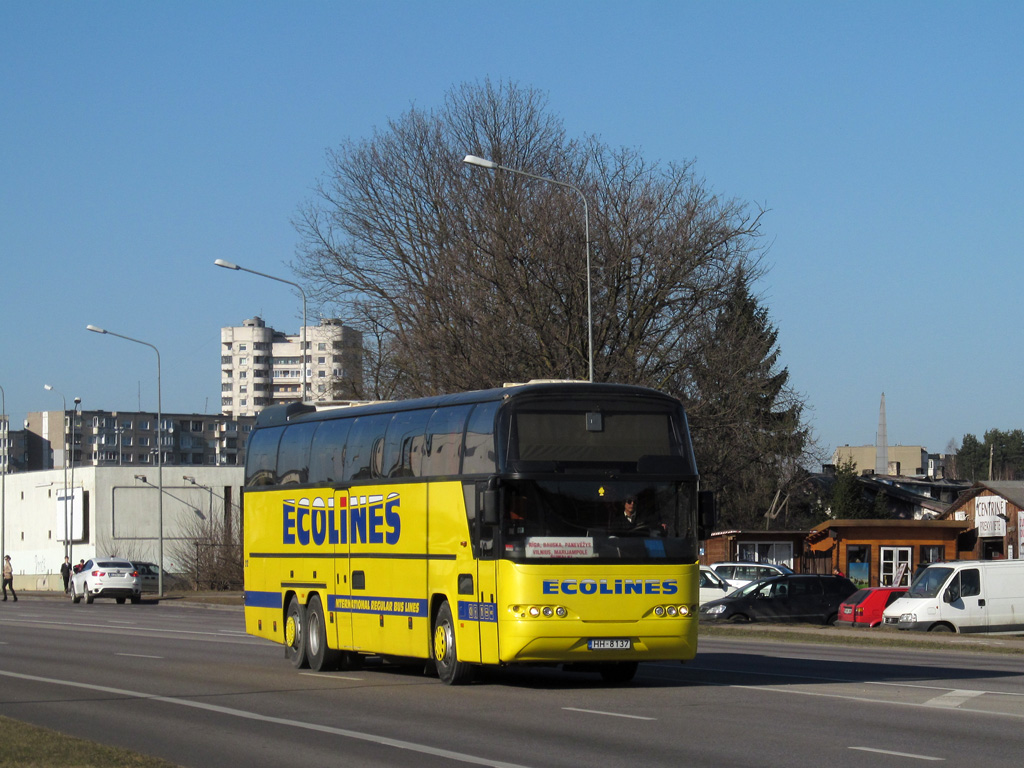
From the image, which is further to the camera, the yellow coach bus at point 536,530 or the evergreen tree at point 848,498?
the evergreen tree at point 848,498

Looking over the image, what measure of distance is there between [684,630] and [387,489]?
4.31 m

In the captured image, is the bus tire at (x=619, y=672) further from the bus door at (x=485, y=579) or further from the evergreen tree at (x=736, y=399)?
the evergreen tree at (x=736, y=399)

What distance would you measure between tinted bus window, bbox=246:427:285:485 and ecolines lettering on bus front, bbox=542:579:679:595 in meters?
6.99

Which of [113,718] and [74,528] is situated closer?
[113,718]

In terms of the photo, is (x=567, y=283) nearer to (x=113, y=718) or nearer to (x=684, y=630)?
(x=684, y=630)

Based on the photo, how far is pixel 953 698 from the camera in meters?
14.6

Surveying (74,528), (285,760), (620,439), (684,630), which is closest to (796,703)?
(684,630)

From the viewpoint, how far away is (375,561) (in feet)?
58.2

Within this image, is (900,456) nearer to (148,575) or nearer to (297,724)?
(148,575)

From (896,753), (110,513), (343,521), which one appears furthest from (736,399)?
(110,513)

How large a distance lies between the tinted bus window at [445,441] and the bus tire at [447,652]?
1.60 m

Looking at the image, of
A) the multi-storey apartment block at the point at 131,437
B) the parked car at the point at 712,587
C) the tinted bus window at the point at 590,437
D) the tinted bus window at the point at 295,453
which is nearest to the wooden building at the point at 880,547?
the parked car at the point at 712,587

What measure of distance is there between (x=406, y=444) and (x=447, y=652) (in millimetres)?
2653

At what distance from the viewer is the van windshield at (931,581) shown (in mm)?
31500
